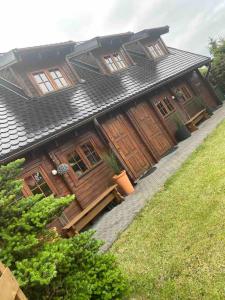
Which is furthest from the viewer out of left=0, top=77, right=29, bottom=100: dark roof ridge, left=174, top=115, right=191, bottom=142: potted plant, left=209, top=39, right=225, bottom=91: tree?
left=209, top=39, right=225, bottom=91: tree

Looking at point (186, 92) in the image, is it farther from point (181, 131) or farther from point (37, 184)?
point (37, 184)

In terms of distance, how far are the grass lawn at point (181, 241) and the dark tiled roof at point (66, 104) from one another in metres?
4.07

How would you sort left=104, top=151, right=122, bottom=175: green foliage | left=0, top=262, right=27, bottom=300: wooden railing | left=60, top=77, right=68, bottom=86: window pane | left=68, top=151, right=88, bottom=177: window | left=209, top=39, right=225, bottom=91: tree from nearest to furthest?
left=0, top=262, right=27, bottom=300: wooden railing, left=68, top=151, right=88, bottom=177: window, left=104, top=151, right=122, bottom=175: green foliage, left=60, top=77, right=68, bottom=86: window pane, left=209, top=39, right=225, bottom=91: tree

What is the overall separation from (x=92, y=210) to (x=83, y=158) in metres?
2.11

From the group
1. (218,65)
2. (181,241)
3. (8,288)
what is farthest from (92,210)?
(218,65)

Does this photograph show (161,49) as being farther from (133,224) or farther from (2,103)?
(133,224)

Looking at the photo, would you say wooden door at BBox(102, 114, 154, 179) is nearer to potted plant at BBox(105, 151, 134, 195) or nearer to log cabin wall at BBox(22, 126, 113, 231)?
log cabin wall at BBox(22, 126, 113, 231)

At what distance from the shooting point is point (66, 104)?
42.7 ft

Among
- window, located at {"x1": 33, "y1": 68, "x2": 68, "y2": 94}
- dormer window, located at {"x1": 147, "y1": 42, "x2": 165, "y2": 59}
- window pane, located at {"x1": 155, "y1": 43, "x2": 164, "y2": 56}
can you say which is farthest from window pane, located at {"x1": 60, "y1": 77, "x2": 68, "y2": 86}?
window pane, located at {"x1": 155, "y1": 43, "x2": 164, "y2": 56}

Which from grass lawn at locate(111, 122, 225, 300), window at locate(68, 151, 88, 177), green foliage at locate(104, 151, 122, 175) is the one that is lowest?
grass lawn at locate(111, 122, 225, 300)

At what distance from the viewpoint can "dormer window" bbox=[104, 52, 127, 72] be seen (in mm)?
17297

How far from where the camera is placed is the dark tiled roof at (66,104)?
1052 centimetres

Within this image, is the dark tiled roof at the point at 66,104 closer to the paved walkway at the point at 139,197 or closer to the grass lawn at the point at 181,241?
the paved walkway at the point at 139,197

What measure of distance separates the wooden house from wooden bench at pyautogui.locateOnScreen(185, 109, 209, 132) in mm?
91
